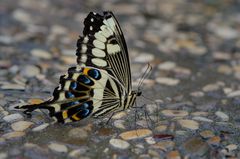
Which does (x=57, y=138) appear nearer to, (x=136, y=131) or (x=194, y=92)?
(x=136, y=131)

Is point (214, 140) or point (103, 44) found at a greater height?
point (103, 44)

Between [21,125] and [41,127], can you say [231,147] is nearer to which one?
[41,127]

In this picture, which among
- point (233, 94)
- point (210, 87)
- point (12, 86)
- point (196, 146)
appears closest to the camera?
point (196, 146)

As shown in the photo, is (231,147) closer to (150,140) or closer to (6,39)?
(150,140)

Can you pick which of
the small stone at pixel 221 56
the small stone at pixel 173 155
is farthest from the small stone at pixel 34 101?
the small stone at pixel 221 56

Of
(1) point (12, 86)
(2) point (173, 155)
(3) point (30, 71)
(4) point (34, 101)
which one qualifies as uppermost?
(3) point (30, 71)

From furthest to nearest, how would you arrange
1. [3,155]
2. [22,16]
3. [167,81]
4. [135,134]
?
[22,16] < [167,81] < [135,134] < [3,155]

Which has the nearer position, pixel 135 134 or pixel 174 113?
pixel 135 134

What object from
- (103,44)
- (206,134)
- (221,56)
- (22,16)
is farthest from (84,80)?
(22,16)
